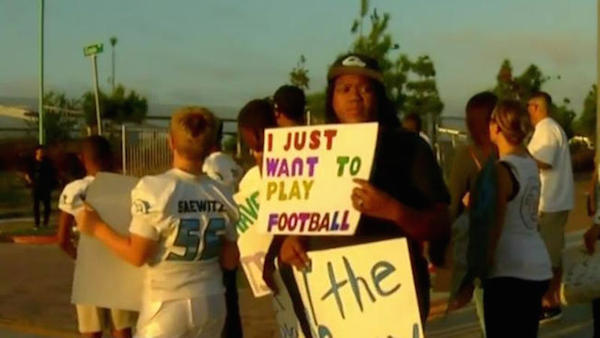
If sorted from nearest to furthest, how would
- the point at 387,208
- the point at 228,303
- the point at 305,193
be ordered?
the point at 387,208, the point at 305,193, the point at 228,303

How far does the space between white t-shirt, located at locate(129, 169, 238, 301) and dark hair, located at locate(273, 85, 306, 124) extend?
776mm

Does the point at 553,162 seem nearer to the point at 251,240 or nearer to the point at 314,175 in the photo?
the point at 251,240

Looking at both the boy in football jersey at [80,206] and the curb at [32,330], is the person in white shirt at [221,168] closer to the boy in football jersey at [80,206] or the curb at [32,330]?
the boy in football jersey at [80,206]

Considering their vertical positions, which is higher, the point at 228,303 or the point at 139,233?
the point at 139,233

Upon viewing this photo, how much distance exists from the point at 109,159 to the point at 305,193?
2466 millimetres

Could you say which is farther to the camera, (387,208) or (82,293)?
(82,293)

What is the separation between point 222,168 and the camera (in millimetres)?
7039

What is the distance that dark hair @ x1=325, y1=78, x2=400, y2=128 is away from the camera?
4.78 metres

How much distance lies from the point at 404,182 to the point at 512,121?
142 centimetres

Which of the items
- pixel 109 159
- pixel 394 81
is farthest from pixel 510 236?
pixel 394 81

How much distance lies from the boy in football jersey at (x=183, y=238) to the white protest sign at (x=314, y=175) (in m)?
0.47

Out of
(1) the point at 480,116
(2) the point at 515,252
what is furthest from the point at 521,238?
(1) the point at 480,116

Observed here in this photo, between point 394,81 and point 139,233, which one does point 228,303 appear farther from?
point 394,81

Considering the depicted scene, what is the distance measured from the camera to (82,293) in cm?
593
